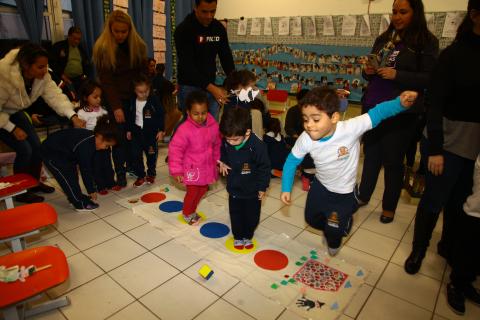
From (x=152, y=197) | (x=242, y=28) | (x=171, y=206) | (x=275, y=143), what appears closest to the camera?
(x=171, y=206)

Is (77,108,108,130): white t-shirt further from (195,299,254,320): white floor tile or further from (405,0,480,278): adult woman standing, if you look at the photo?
(405,0,480,278): adult woman standing

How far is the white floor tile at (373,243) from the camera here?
2369mm

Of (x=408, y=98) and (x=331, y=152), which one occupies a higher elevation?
(x=408, y=98)

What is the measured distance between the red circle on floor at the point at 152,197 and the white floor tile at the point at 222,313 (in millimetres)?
1482

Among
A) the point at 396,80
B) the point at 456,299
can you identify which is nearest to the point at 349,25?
the point at 396,80

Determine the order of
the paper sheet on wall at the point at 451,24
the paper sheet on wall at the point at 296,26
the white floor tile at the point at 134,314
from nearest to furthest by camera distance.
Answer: the white floor tile at the point at 134,314 < the paper sheet on wall at the point at 451,24 < the paper sheet on wall at the point at 296,26

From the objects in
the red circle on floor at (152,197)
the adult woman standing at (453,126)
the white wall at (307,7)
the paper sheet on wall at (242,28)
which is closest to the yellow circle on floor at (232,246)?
the red circle on floor at (152,197)

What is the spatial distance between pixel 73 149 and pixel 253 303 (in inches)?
76.3

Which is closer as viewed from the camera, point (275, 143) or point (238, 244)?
point (238, 244)

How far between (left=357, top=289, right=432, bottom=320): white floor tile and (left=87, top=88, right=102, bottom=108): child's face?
9.54 ft

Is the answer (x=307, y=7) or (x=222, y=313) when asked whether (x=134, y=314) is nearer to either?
(x=222, y=313)

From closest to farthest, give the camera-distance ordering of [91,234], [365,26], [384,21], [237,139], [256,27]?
[237,139]
[91,234]
[384,21]
[365,26]
[256,27]

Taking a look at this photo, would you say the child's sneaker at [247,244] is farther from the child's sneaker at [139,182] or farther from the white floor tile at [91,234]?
the child's sneaker at [139,182]

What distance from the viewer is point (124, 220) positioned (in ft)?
8.87
